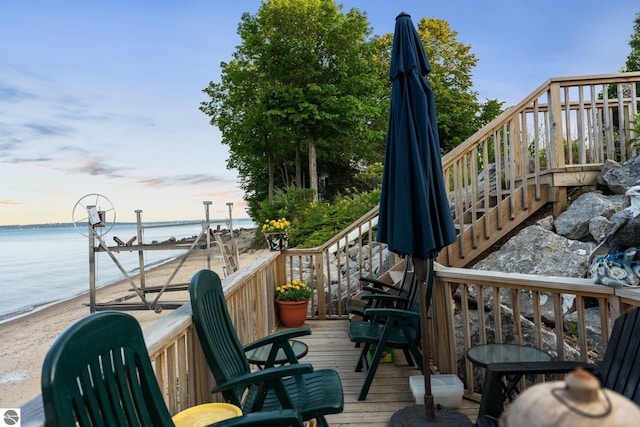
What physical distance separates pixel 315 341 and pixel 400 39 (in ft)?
11.2

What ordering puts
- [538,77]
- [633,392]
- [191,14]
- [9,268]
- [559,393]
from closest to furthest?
[559,393] < [633,392] < [191,14] < [538,77] < [9,268]

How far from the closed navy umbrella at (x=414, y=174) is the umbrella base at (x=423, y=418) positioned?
0.06 m

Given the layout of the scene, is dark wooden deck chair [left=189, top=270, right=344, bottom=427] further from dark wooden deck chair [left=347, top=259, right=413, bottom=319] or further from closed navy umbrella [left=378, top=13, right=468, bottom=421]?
dark wooden deck chair [left=347, top=259, right=413, bottom=319]

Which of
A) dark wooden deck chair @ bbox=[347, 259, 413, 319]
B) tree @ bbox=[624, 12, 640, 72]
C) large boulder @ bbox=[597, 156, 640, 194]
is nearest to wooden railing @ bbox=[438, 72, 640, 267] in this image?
large boulder @ bbox=[597, 156, 640, 194]

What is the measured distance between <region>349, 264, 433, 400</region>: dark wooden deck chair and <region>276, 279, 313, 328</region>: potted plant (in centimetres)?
140

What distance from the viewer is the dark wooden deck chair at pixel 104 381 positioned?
98cm

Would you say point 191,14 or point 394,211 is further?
point 191,14

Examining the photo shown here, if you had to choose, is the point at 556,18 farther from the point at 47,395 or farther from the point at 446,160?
the point at 47,395

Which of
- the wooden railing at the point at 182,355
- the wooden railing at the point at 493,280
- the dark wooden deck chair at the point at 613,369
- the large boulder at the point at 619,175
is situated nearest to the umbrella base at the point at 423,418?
the wooden railing at the point at 493,280

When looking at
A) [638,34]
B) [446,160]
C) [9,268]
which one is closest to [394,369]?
[446,160]

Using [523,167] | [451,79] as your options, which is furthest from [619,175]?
[451,79]

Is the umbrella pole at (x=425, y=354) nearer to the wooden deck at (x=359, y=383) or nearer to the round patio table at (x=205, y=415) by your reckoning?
the wooden deck at (x=359, y=383)

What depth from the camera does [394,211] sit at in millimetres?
2828

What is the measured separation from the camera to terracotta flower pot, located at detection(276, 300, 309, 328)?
5.31 metres
